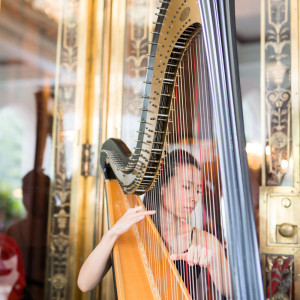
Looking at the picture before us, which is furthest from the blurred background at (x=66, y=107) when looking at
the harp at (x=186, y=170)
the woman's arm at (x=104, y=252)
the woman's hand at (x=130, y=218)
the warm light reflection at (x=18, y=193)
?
the woman's hand at (x=130, y=218)

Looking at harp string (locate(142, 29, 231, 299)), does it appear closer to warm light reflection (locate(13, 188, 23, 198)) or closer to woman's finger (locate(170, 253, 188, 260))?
woman's finger (locate(170, 253, 188, 260))

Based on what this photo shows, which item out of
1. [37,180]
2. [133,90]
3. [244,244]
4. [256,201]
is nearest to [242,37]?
[133,90]

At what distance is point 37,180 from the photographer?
2.75 metres

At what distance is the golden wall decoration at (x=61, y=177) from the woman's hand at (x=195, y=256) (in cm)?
159

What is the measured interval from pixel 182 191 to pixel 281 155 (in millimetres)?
1346

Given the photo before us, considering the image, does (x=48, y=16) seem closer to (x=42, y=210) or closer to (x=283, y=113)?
(x=42, y=210)

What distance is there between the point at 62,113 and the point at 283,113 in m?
1.55

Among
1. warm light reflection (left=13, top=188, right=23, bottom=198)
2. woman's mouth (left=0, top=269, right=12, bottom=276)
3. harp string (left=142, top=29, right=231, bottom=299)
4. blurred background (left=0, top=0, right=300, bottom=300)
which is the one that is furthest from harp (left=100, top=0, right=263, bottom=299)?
woman's mouth (left=0, top=269, right=12, bottom=276)

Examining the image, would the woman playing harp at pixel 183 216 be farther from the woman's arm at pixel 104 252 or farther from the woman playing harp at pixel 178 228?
the woman's arm at pixel 104 252

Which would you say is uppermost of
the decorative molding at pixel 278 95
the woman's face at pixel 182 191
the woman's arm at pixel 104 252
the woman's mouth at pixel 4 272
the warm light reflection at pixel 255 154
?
the decorative molding at pixel 278 95

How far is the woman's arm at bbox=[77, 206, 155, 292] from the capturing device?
1433 mm

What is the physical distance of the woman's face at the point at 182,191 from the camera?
4.26 ft

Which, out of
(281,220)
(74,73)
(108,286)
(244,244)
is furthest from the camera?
(74,73)

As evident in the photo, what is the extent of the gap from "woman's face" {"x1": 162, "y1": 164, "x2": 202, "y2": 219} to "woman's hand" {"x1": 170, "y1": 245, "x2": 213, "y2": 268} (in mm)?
118
